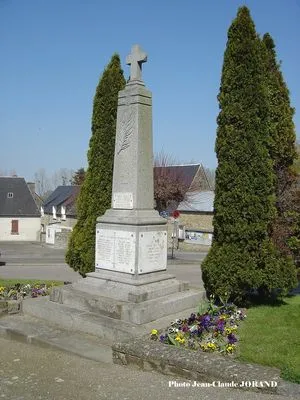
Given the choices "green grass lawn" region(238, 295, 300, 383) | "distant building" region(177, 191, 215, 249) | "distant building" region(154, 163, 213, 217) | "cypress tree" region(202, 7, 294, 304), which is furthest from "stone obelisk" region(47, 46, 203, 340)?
"distant building" region(154, 163, 213, 217)

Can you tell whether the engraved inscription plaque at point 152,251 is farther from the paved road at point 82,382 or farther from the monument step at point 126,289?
the paved road at point 82,382

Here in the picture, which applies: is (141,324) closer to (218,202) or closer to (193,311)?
(193,311)

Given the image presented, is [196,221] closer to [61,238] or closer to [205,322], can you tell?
[61,238]

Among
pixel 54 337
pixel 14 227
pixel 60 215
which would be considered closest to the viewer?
pixel 54 337

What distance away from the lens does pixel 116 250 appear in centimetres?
736

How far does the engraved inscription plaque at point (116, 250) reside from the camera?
7.14m

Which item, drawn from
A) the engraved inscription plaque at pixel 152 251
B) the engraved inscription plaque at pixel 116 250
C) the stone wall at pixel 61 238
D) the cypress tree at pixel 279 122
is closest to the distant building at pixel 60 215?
the stone wall at pixel 61 238

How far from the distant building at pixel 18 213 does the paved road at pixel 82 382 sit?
46174mm

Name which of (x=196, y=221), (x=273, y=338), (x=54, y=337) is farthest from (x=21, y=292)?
(x=196, y=221)

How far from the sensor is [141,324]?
640 cm

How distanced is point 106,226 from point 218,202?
2.42m

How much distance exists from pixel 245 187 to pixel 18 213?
45.3 m

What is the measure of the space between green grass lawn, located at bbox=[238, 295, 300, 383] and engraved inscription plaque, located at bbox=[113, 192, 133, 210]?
2.74 meters

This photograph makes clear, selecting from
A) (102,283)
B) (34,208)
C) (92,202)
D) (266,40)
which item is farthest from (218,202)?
(34,208)
